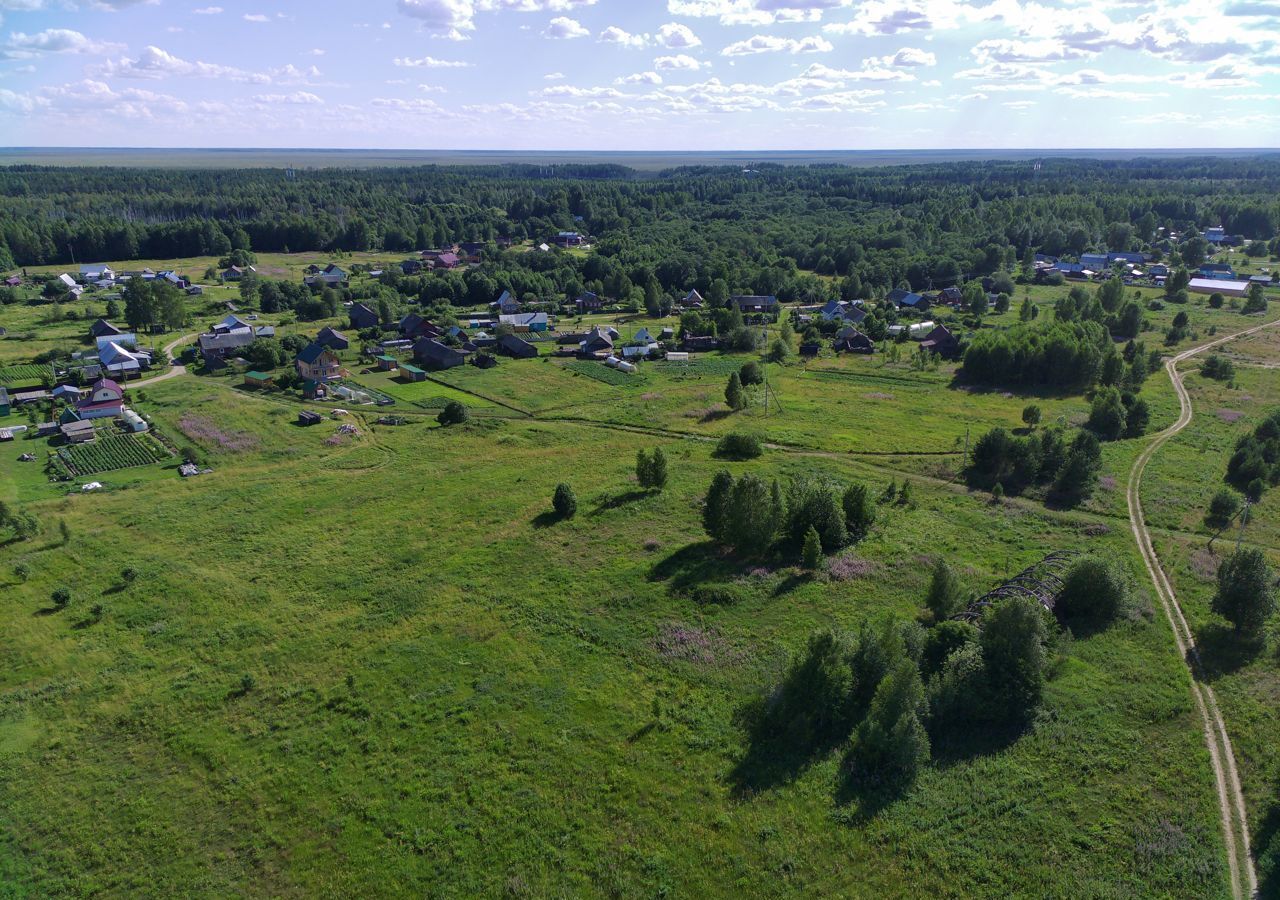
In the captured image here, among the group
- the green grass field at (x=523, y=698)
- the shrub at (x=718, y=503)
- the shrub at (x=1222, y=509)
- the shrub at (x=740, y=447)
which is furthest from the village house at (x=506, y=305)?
the shrub at (x=1222, y=509)

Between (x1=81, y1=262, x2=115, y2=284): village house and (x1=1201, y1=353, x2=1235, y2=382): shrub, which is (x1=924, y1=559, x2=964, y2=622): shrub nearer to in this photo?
(x1=1201, y1=353, x2=1235, y2=382): shrub

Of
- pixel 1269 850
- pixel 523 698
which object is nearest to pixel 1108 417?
pixel 1269 850

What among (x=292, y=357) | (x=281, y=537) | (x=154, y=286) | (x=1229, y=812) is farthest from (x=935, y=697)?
(x=154, y=286)

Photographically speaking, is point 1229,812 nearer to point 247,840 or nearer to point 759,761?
point 759,761

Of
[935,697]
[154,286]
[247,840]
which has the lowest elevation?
[247,840]

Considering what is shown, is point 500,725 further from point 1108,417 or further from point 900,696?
point 1108,417

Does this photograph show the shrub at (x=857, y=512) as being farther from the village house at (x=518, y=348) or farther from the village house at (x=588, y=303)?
the village house at (x=588, y=303)

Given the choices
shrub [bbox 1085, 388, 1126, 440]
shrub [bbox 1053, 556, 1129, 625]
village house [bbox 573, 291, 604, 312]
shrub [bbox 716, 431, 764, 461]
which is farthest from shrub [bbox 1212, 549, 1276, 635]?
village house [bbox 573, 291, 604, 312]
